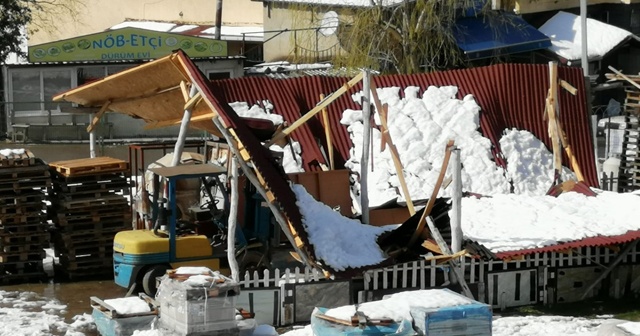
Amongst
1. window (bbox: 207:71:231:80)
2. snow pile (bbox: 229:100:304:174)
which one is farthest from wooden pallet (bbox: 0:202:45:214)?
window (bbox: 207:71:231:80)

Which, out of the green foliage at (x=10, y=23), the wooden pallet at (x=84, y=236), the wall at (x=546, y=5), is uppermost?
the wall at (x=546, y=5)

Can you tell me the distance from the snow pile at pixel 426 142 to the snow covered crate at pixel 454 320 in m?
6.54

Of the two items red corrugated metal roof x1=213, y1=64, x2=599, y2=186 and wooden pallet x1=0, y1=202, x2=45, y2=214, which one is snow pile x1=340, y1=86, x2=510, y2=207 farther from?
wooden pallet x1=0, y1=202, x2=45, y2=214

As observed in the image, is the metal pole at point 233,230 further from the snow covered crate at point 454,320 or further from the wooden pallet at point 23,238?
the wooden pallet at point 23,238

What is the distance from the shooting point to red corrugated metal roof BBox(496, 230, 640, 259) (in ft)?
54.6

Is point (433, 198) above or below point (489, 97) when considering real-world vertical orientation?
below

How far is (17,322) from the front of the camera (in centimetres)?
1608

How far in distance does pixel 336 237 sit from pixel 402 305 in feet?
9.87

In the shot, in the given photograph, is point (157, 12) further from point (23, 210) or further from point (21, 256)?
point (21, 256)

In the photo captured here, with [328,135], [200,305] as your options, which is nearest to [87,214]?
[328,135]

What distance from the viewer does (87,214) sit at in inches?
760

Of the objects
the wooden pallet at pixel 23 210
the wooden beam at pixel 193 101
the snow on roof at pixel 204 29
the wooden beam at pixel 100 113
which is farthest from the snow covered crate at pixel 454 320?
the snow on roof at pixel 204 29

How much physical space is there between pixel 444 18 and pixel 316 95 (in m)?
12.0

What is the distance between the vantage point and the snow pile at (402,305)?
13430 millimetres
